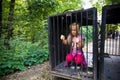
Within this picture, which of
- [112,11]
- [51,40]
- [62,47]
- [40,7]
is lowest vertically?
[62,47]

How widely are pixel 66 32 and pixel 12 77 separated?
1.92 m

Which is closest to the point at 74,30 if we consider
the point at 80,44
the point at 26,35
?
the point at 80,44

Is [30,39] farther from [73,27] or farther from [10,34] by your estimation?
[73,27]

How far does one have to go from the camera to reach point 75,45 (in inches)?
122

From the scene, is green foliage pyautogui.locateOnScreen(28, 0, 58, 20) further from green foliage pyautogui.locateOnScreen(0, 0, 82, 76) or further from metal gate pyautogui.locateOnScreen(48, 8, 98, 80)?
metal gate pyautogui.locateOnScreen(48, 8, 98, 80)

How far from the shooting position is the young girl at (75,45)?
3.00 meters

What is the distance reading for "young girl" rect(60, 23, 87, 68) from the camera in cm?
300

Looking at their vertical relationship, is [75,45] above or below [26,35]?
below

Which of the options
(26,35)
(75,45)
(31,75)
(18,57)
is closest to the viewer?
(75,45)

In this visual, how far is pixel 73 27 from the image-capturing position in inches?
119

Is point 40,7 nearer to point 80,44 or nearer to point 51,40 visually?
point 51,40

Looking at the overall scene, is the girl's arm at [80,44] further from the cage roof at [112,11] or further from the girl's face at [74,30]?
the cage roof at [112,11]

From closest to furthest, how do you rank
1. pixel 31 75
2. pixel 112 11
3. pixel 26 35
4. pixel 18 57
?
pixel 112 11
pixel 31 75
pixel 18 57
pixel 26 35

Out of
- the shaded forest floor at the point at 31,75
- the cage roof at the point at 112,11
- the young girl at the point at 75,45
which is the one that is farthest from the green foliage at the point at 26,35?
the cage roof at the point at 112,11
